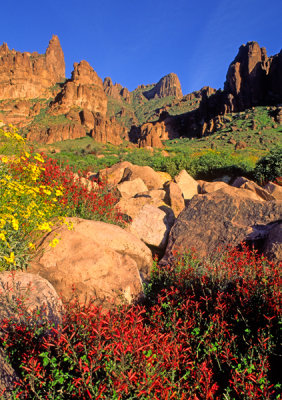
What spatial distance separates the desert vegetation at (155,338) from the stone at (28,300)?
55 millimetres

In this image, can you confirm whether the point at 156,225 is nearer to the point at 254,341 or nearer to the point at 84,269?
the point at 84,269

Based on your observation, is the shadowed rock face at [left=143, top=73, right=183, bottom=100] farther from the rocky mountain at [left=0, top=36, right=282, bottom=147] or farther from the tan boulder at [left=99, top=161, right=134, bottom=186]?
the tan boulder at [left=99, top=161, right=134, bottom=186]

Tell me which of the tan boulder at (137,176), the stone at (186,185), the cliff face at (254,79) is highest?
the cliff face at (254,79)

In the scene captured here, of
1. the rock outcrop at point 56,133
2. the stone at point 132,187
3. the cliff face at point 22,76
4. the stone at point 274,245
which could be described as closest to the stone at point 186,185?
the stone at point 132,187

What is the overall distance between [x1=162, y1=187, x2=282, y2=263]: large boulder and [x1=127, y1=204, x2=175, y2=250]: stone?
0.47 m

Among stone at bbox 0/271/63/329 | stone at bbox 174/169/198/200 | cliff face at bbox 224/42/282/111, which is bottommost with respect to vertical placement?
stone at bbox 0/271/63/329

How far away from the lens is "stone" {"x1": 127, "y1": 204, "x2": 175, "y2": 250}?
643cm

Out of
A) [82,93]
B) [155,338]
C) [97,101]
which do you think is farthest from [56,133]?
[155,338]

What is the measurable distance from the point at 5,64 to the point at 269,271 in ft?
498

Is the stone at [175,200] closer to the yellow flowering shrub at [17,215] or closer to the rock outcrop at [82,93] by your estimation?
the yellow flowering shrub at [17,215]

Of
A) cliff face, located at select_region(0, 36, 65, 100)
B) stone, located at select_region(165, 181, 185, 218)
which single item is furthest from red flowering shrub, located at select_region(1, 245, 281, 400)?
cliff face, located at select_region(0, 36, 65, 100)

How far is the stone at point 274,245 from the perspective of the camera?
14.8ft

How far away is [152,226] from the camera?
6.61 m

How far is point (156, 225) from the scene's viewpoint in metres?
6.64
